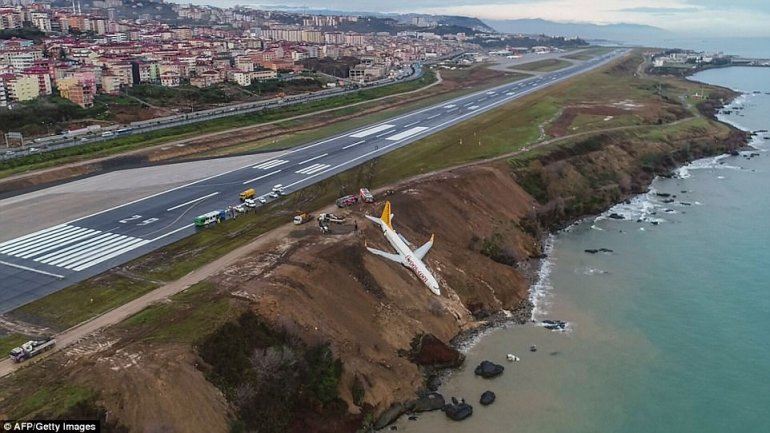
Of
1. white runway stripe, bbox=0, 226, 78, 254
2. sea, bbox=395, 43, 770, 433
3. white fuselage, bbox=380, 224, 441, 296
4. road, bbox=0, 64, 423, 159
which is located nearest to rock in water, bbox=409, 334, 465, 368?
sea, bbox=395, 43, 770, 433

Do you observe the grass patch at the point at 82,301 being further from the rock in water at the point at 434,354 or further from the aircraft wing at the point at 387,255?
the rock in water at the point at 434,354

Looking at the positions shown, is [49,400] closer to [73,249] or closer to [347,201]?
[73,249]

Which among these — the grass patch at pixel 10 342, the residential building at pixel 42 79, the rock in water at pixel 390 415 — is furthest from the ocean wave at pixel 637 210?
the residential building at pixel 42 79

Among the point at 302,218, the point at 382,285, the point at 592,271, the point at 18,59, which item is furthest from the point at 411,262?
the point at 18,59

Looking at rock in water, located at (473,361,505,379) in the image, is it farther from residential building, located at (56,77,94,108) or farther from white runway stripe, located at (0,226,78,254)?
residential building, located at (56,77,94,108)

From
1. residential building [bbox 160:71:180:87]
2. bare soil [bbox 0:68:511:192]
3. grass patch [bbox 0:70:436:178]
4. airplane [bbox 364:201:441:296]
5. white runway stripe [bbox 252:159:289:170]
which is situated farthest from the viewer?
residential building [bbox 160:71:180:87]
